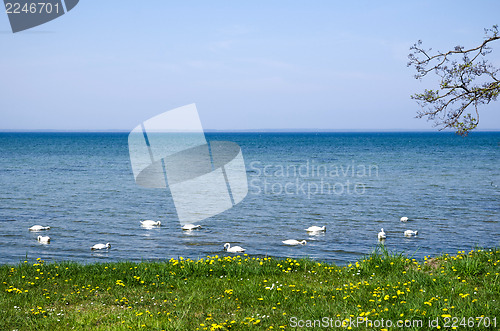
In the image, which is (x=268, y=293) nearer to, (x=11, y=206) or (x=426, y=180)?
(x=11, y=206)

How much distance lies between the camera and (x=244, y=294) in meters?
8.41

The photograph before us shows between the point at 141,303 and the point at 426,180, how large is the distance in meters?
35.3

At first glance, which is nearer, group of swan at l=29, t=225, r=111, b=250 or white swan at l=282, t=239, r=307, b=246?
group of swan at l=29, t=225, r=111, b=250

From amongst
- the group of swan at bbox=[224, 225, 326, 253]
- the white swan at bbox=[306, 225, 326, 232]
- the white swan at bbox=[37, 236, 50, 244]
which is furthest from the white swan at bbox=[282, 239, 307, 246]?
the white swan at bbox=[37, 236, 50, 244]

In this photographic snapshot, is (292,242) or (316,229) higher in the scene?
(292,242)

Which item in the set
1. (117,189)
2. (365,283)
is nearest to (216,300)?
(365,283)

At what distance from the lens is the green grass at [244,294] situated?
6938mm

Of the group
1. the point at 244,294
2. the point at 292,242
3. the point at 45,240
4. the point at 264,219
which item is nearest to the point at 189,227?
the point at 264,219

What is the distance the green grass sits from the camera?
6938 mm

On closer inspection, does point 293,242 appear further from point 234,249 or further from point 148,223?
point 148,223

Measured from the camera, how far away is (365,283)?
28.8 ft

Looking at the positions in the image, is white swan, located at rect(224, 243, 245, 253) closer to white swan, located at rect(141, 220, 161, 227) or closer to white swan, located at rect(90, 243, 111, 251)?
white swan, located at rect(90, 243, 111, 251)

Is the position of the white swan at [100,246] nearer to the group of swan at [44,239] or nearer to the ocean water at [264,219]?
the group of swan at [44,239]

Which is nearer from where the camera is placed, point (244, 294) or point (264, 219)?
point (244, 294)
